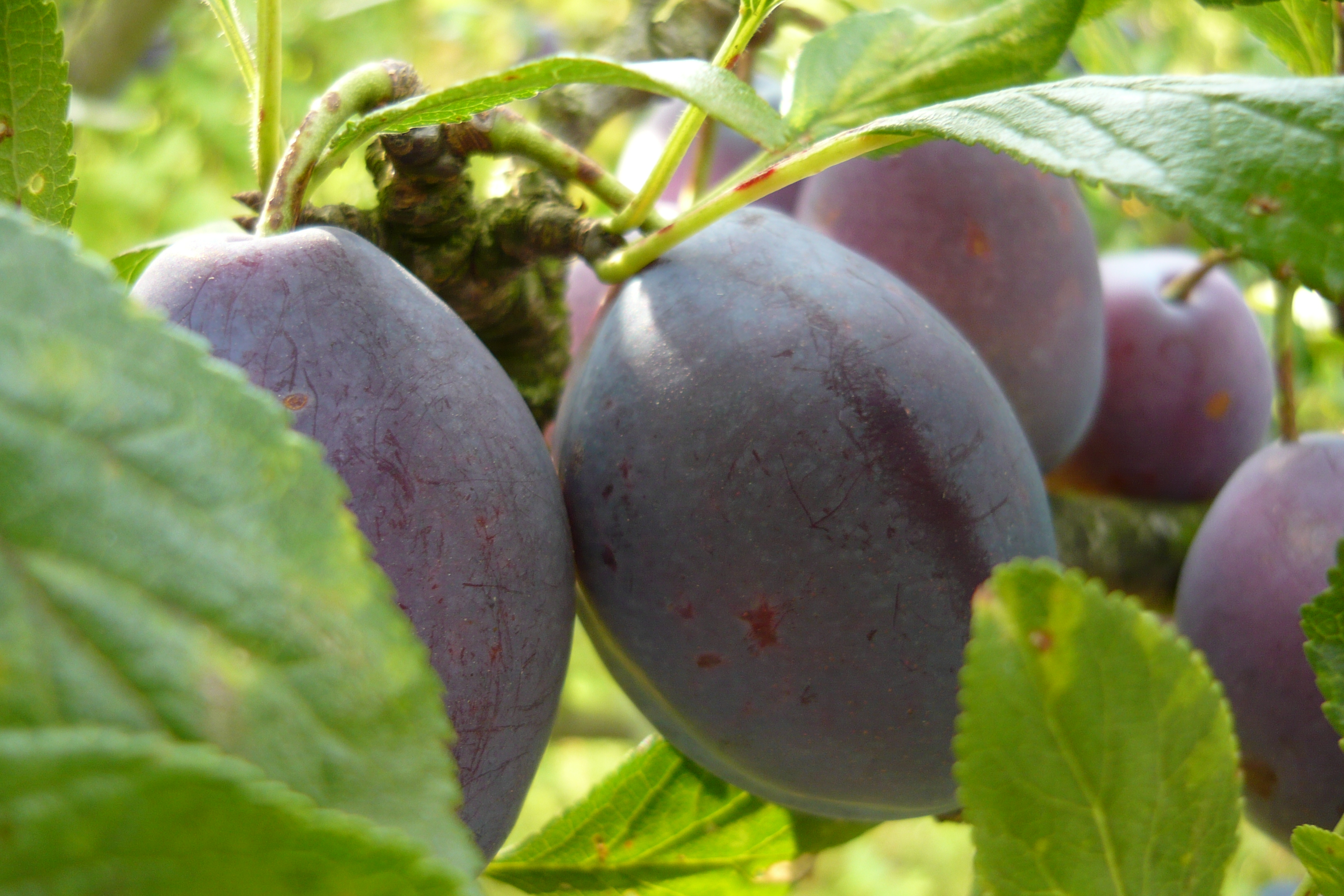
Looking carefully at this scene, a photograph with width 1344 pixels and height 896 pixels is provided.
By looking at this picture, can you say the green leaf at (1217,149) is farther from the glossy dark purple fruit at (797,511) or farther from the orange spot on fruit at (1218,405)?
the orange spot on fruit at (1218,405)

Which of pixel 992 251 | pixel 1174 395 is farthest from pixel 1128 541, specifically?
pixel 992 251

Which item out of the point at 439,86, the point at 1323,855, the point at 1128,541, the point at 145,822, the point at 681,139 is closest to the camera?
the point at 145,822

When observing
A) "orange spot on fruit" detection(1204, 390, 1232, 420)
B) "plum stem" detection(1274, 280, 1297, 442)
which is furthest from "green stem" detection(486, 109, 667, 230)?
"orange spot on fruit" detection(1204, 390, 1232, 420)

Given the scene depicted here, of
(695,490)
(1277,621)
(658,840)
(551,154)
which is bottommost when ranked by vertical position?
(658,840)

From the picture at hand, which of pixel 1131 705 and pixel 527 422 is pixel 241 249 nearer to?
pixel 527 422

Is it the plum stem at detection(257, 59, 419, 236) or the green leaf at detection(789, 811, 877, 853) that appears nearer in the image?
the plum stem at detection(257, 59, 419, 236)

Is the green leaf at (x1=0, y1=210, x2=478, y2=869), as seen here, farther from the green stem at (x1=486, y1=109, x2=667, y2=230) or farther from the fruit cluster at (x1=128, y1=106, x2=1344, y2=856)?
the green stem at (x1=486, y1=109, x2=667, y2=230)

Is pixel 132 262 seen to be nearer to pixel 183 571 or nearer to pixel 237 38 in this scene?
pixel 237 38
